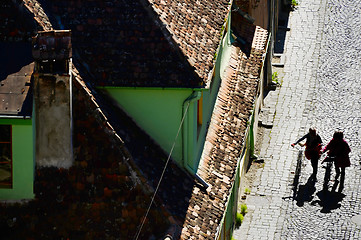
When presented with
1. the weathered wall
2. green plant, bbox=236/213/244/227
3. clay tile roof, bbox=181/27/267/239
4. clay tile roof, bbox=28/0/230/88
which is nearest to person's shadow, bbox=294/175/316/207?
green plant, bbox=236/213/244/227

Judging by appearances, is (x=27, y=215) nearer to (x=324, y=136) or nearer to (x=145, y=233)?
(x=145, y=233)

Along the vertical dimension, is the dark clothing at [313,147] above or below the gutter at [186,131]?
below

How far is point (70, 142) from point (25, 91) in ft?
4.23

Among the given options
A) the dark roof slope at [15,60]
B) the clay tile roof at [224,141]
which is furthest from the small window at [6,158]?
the clay tile roof at [224,141]

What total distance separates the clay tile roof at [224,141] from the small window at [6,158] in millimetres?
3481

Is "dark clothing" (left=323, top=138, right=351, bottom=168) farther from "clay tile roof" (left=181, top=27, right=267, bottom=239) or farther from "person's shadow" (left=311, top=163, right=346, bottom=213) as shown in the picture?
"clay tile roof" (left=181, top=27, right=267, bottom=239)

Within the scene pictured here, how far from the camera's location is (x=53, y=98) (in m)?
19.3

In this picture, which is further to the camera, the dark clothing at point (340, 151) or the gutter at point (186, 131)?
the dark clothing at point (340, 151)

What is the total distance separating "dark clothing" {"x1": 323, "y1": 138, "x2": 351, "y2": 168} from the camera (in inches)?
1137

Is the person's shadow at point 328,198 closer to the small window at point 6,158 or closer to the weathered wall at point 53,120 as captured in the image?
the weathered wall at point 53,120

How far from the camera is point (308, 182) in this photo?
29.9 m

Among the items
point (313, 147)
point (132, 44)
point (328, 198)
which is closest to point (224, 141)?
point (132, 44)

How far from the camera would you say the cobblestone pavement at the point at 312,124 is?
2784 cm

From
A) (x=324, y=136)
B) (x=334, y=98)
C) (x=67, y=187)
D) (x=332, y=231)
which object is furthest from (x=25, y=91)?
(x=334, y=98)
